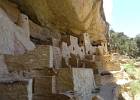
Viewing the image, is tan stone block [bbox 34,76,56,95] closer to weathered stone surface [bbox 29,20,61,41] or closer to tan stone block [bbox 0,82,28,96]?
tan stone block [bbox 0,82,28,96]

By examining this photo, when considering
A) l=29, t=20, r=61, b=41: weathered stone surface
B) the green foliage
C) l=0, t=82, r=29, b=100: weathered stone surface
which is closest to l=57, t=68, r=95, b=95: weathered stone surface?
l=0, t=82, r=29, b=100: weathered stone surface

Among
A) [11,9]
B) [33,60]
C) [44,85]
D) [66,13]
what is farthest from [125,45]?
[44,85]

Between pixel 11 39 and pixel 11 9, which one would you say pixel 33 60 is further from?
pixel 11 9

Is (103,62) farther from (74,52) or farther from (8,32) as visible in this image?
(8,32)

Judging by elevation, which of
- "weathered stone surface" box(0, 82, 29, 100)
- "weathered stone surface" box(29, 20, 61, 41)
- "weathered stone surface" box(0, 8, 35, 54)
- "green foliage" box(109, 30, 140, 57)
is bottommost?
"weathered stone surface" box(0, 82, 29, 100)

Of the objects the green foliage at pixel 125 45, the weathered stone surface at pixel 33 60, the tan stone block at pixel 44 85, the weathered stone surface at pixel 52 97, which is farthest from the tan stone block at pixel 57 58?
the green foliage at pixel 125 45

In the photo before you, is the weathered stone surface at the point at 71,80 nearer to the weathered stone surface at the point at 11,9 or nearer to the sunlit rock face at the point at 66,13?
the weathered stone surface at the point at 11,9

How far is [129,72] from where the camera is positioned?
15102 millimetres

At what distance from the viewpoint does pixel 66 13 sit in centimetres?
1232

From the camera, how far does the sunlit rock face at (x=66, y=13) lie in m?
11.5

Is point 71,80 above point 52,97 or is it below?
above

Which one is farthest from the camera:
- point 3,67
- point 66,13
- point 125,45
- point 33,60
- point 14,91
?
point 125,45

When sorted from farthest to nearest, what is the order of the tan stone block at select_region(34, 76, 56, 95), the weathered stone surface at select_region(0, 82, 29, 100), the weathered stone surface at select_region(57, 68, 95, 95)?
the weathered stone surface at select_region(57, 68, 95, 95) < the tan stone block at select_region(34, 76, 56, 95) < the weathered stone surface at select_region(0, 82, 29, 100)

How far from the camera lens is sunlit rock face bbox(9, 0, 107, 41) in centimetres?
1151
